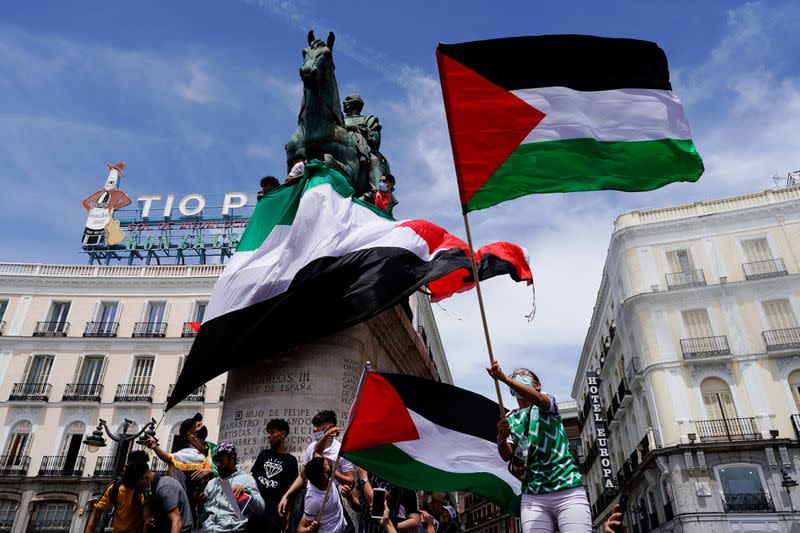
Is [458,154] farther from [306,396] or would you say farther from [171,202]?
[171,202]

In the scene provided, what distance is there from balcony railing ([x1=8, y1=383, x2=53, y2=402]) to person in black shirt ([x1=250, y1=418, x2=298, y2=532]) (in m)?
33.8

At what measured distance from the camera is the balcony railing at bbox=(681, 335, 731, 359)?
30594mm

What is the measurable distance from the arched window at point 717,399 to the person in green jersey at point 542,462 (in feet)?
97.8

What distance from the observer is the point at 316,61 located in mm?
8250

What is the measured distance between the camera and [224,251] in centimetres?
4262

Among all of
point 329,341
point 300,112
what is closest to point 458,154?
point 329,341

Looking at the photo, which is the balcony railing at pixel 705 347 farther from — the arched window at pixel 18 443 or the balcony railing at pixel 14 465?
the arched window at pixel 18 443

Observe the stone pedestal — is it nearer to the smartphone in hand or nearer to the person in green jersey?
the smartphone in hand

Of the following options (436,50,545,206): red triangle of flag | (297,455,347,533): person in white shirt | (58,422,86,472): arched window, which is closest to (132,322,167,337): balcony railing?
(58,422,86,472): arched window

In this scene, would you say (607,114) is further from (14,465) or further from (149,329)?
(14,465)

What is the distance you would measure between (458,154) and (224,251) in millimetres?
39594

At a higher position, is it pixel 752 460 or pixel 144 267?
pixel 144 267

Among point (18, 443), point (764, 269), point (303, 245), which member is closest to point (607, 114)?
point (303, 245)

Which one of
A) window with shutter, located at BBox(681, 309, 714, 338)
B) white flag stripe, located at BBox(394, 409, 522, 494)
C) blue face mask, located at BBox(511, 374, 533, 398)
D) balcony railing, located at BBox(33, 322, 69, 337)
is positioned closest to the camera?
blue face mask, located at BBox(511, 374, 533, 398)
